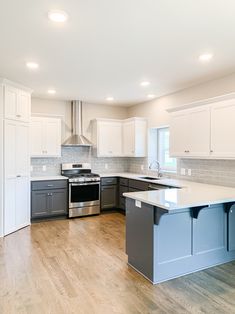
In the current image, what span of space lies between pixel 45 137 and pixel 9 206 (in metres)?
1.68

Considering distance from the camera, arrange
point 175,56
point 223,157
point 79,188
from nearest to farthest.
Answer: point 175,56 → point 223,157 → point 79,188

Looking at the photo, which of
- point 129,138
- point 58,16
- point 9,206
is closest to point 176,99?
point 129,138

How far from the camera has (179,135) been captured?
4441 millimetres

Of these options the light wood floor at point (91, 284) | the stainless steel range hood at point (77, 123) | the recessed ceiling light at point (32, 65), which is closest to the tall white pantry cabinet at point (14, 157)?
the light wood floor at point (91, 284)

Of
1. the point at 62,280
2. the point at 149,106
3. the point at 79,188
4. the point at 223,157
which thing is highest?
the point at 149,106

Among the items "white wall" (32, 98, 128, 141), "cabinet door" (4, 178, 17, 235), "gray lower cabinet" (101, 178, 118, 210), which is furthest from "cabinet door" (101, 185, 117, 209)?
"cabinet door" (4, 178, 17, 235)

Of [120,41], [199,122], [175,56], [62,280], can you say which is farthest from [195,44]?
[62,280]

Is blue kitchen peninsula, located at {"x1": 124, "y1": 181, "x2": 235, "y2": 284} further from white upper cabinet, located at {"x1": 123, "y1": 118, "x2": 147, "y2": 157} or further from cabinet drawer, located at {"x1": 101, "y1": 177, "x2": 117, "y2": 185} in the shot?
white upper cabinet, located at {"x1": 123, "y1": 118, "x2": 147, "y2": 157}

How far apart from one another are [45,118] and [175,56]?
3.18m

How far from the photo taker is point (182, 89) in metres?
4.84

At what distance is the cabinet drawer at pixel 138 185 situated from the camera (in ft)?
16.1

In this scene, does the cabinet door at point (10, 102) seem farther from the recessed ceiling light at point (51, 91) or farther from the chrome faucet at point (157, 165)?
the chrome faucet at point (157, 165)

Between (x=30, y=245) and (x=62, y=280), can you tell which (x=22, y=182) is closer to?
(x=30, y=245)

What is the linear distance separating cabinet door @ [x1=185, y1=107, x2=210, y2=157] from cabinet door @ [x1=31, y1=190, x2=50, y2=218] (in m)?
2.91
